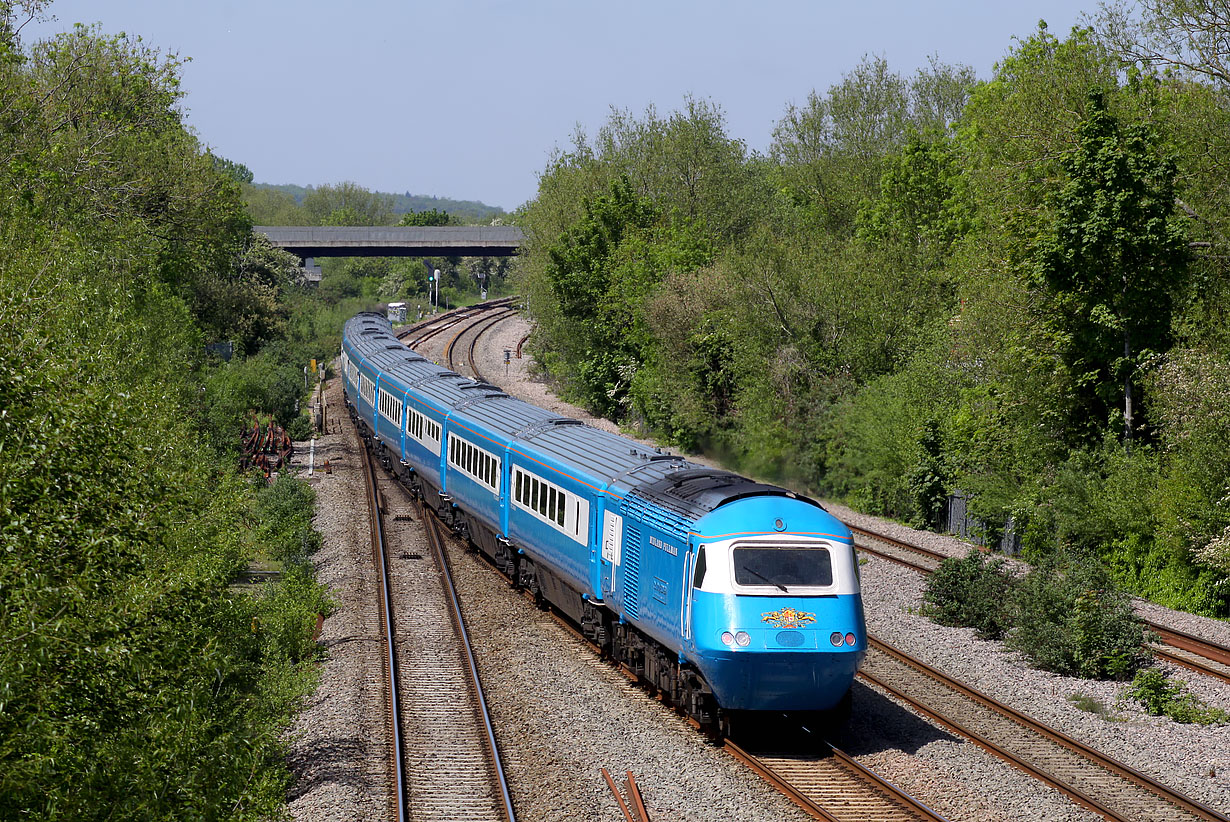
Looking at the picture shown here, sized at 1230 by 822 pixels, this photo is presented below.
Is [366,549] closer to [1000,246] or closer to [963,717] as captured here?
[963,717]

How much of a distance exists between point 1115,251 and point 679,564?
15.6 metres

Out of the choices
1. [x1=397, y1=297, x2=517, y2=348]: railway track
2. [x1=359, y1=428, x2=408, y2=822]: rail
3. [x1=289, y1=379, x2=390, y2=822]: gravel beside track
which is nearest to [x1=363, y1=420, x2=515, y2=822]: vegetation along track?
[x1=359, y1=428, x2=408, y2=822]: rail

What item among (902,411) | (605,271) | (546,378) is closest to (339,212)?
(546,378)

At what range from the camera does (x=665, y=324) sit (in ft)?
148

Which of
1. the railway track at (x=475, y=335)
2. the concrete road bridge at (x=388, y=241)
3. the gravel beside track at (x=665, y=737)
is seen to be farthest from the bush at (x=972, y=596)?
the concrete road bridge at (x=388, y=241)

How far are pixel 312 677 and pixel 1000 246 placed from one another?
21.6 meters

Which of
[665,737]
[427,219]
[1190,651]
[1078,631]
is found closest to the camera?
[665,737]

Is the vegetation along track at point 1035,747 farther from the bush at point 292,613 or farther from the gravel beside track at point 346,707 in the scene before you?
the bush at point 292,613

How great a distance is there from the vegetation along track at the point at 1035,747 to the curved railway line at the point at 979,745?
0.04ft

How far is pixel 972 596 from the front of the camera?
805 inches

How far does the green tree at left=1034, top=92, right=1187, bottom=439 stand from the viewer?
24.3m

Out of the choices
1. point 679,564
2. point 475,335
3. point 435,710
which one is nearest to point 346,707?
point 435,710

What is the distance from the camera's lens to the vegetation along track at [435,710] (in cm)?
1263

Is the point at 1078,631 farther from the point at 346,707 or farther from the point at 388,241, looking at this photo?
the point at 388,241
